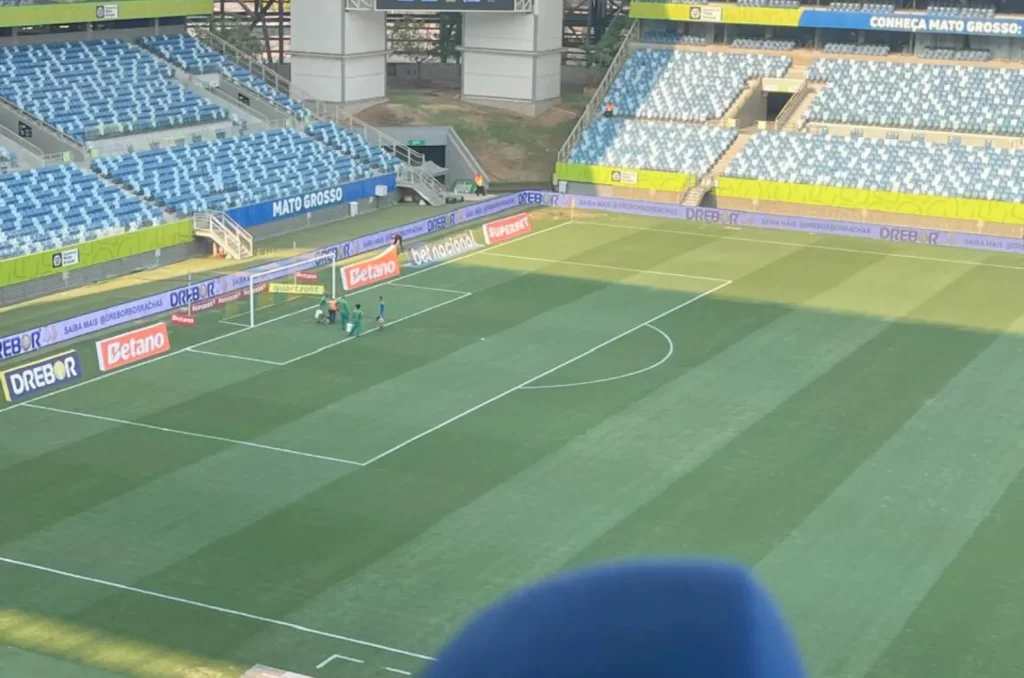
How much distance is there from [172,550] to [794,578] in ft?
36.3

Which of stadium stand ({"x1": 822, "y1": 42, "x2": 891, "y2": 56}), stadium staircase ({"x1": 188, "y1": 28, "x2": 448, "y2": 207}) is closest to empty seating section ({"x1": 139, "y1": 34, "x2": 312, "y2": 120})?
stadium staircase ({"x1": 188, "y1": 28, "x2": 448, "y2": 207})

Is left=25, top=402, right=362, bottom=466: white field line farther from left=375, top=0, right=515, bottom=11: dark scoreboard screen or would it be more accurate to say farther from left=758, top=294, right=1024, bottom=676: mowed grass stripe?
left=375, top=0, right=515, bottom=11: dark scoreboard screen

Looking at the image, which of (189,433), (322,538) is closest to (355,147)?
(189,433)

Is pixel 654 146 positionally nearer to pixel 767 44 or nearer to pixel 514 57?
pixel 514 57

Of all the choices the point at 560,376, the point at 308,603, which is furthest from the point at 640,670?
the point at 560,376

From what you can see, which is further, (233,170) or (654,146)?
(654,146)

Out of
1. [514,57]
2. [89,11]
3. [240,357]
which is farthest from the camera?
[514,57]

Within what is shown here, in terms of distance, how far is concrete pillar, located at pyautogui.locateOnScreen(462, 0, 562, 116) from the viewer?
240ft

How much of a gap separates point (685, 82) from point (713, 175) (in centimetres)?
880

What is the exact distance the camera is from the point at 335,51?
70688 mm

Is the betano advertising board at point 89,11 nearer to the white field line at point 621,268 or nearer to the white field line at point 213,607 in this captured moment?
the white field line at point 621,268

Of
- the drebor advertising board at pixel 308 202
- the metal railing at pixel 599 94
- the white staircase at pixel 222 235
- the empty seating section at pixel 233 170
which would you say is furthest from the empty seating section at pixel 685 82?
the white staircase at pixel 222 235

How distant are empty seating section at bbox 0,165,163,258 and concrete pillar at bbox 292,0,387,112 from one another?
61.4 ft

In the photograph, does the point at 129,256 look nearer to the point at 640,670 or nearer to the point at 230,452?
the point at 230,452
